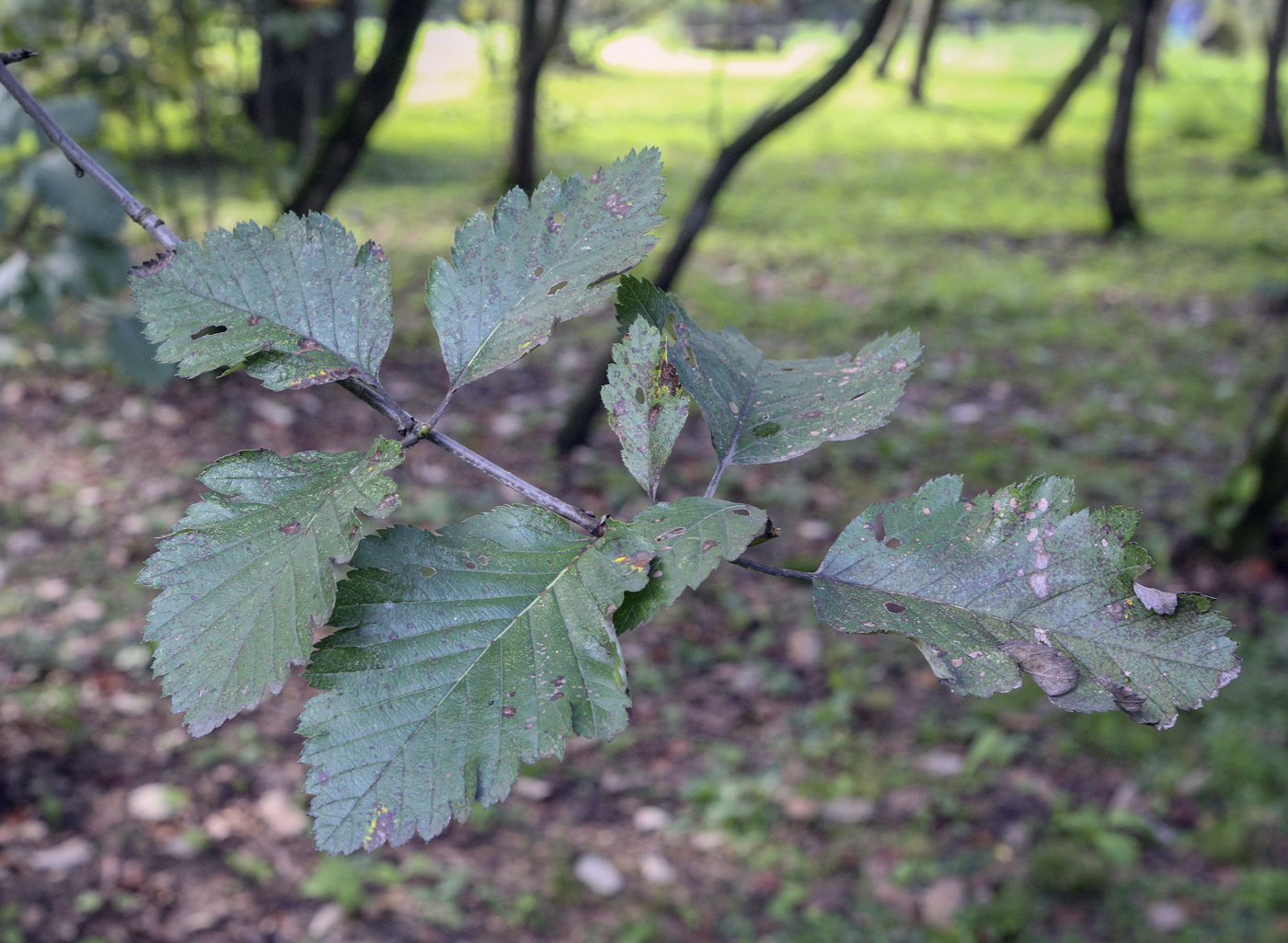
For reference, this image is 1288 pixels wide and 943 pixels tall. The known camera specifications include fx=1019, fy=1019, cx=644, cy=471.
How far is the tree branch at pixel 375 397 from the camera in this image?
1.65 feet

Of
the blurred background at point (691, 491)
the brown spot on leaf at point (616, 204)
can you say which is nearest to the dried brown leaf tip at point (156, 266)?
the brown spot on leaf at point (616, 204)

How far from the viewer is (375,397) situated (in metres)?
0.55

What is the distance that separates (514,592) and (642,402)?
13cm

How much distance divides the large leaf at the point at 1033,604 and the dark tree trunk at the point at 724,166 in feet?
7.29

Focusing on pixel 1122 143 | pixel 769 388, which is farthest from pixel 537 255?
pixel 1122 143

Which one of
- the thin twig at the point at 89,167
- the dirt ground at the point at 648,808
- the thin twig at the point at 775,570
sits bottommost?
the dirt ground at the point at 648,808

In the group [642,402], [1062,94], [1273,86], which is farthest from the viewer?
[1062,94]

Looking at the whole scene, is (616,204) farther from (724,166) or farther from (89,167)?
(724,166)

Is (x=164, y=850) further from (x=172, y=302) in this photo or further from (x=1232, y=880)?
(x=1232, y=880)

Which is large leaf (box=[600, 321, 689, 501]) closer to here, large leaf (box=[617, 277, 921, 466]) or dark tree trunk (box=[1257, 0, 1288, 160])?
large leaf (box=[617, 277, 921, 466])

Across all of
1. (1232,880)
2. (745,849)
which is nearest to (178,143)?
(745,849)

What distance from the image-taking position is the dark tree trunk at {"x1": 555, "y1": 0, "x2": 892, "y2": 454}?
2998 mm

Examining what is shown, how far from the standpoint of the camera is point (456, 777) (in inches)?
18.2

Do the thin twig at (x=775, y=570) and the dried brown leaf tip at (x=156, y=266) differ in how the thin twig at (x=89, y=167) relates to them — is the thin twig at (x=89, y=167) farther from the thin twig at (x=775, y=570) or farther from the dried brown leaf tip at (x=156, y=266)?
the thin twig at (x=775, y=570)
